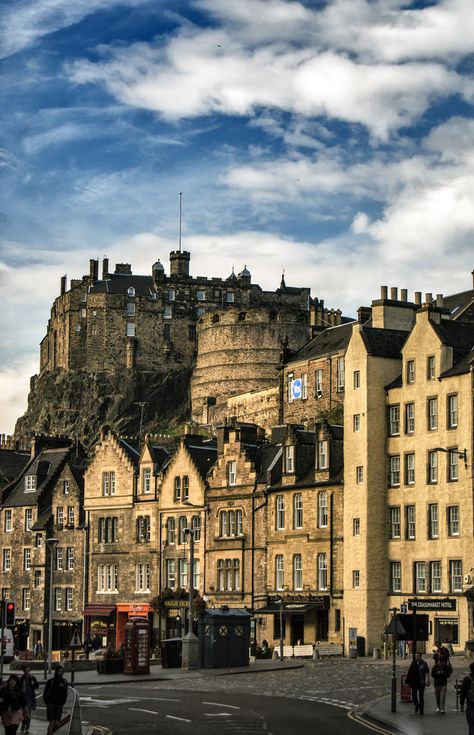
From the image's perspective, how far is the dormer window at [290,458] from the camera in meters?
76.4

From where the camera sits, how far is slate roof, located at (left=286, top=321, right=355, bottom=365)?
352 feet

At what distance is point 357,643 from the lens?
6888cm

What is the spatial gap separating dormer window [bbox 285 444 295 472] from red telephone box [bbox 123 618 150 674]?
1979 centimetres

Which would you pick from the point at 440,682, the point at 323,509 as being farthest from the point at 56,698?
the point at 323,509

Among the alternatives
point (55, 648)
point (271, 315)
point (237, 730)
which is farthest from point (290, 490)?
point (271, 315)

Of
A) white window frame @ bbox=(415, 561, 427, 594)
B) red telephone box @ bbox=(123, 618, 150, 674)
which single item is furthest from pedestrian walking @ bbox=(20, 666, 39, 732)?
white window frame @ bbox=(415, 561, 427, 594)

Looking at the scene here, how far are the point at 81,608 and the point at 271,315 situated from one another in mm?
73283

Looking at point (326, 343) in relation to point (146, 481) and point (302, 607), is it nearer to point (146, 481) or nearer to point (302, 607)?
point (146, 481)

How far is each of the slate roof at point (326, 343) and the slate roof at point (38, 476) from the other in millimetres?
21548

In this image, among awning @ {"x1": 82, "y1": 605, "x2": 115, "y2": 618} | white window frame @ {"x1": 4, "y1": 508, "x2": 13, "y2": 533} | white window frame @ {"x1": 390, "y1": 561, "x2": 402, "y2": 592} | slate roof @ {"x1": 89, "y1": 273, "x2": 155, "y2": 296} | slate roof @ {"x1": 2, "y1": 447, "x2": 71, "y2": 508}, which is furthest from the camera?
slate roof @ {"x1": 89, "y1": 273, "x2": 155, "y2": 296}

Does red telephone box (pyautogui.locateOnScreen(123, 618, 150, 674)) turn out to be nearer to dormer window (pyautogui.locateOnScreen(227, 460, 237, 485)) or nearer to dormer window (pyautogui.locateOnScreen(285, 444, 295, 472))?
dormer window (pyautogui.locateOnScreen(285, 444, 295, 472))

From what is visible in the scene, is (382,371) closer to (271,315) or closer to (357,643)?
(357,643)

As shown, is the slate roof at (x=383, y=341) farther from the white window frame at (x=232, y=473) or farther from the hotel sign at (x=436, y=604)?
the hotel sign at (x=436, y=604)

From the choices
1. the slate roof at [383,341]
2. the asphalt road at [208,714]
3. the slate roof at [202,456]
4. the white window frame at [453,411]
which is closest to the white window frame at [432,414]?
the white window frame at [453,411]
